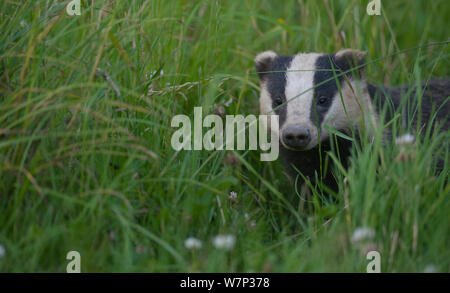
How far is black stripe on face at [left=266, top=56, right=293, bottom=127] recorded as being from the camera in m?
3.15

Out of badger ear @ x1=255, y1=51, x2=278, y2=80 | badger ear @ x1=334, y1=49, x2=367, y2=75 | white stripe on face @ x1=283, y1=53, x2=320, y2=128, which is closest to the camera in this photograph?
white stripe on face @ x1=283, y1=53, x2=320, y2=128

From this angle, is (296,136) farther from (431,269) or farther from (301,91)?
(431,269)

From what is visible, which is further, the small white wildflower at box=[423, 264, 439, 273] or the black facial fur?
the black facial fur

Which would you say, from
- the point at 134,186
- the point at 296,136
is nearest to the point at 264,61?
the point at 296,136

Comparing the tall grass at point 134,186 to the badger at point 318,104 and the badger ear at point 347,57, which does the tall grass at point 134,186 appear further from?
the badger ear at point 347,57

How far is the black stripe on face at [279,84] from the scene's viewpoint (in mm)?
3148

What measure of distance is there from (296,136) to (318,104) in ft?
1.19

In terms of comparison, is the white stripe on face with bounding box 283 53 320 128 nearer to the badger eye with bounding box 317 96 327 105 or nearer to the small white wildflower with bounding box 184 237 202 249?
the badger eye with bounding box 317 96 327 105

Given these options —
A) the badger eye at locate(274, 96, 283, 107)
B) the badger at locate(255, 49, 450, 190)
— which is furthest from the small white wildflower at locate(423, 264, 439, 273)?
the badger eye at locate(274, 96, 283, 107)

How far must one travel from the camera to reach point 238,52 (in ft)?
12.7

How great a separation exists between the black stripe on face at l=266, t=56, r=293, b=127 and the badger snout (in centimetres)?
21
